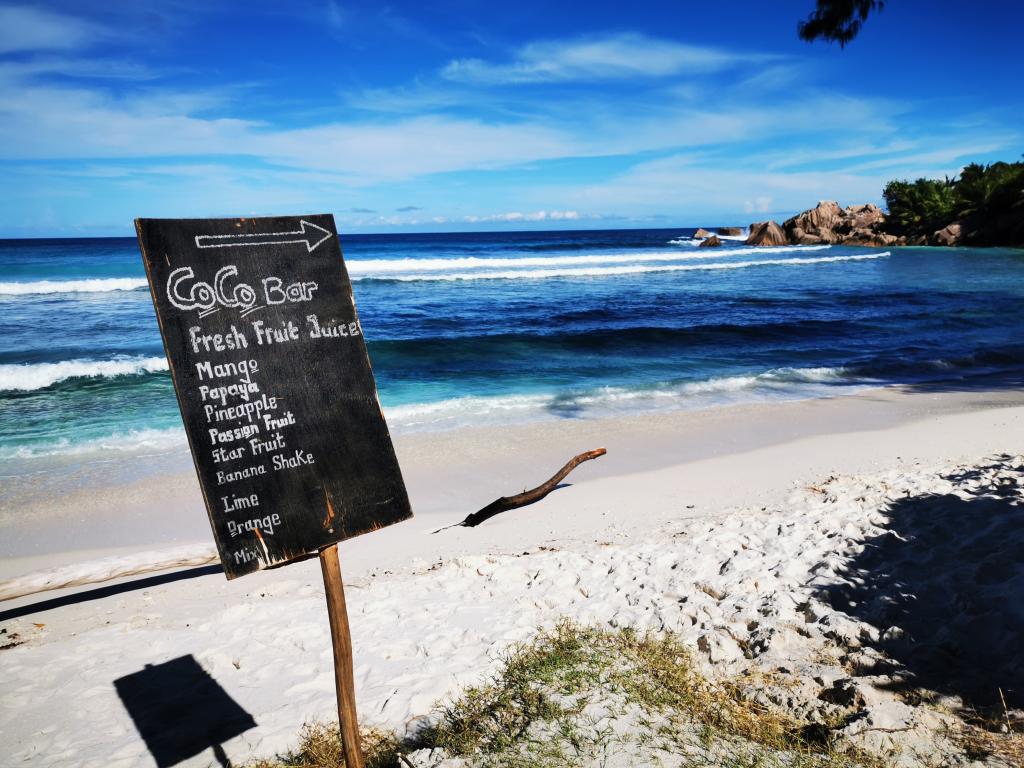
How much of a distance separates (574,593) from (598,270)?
33799mm

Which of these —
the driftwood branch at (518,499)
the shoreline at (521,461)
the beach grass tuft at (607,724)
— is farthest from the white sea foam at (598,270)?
the beach grass tuft at (607,724)

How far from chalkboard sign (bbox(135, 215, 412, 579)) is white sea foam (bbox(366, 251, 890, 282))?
97.1ft

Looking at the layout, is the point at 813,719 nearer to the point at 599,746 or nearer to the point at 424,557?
the point at 599,746

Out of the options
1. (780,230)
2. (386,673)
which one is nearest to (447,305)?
(386,673)

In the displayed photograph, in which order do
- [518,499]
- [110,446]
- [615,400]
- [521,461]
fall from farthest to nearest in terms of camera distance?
[615,400] < [110,446] < [521,461] < [518,499]

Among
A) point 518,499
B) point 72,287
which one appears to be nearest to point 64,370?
point 518,499

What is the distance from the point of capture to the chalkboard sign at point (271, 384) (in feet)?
8.35

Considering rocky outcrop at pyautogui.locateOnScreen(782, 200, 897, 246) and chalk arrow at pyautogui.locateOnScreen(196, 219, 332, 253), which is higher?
rocky outcrop at pyautogui.locateOnScreen(782, 200, 897, 246)

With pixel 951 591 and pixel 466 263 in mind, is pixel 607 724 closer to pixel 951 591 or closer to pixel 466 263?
pixel 951 591

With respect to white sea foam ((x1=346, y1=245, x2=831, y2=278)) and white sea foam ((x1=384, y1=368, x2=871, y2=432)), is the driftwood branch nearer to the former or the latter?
white sea foam ((x1=384, y1=368, x2=871, y2=432))

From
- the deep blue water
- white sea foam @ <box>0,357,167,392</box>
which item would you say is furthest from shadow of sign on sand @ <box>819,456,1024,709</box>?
white sea foam @ <box>0,357,167,392</box>

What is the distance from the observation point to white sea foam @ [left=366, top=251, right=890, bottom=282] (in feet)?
109

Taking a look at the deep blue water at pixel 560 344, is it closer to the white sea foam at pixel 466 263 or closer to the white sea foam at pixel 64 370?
the white sea foam at pixel 64 370

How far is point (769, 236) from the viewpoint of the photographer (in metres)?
62.8
